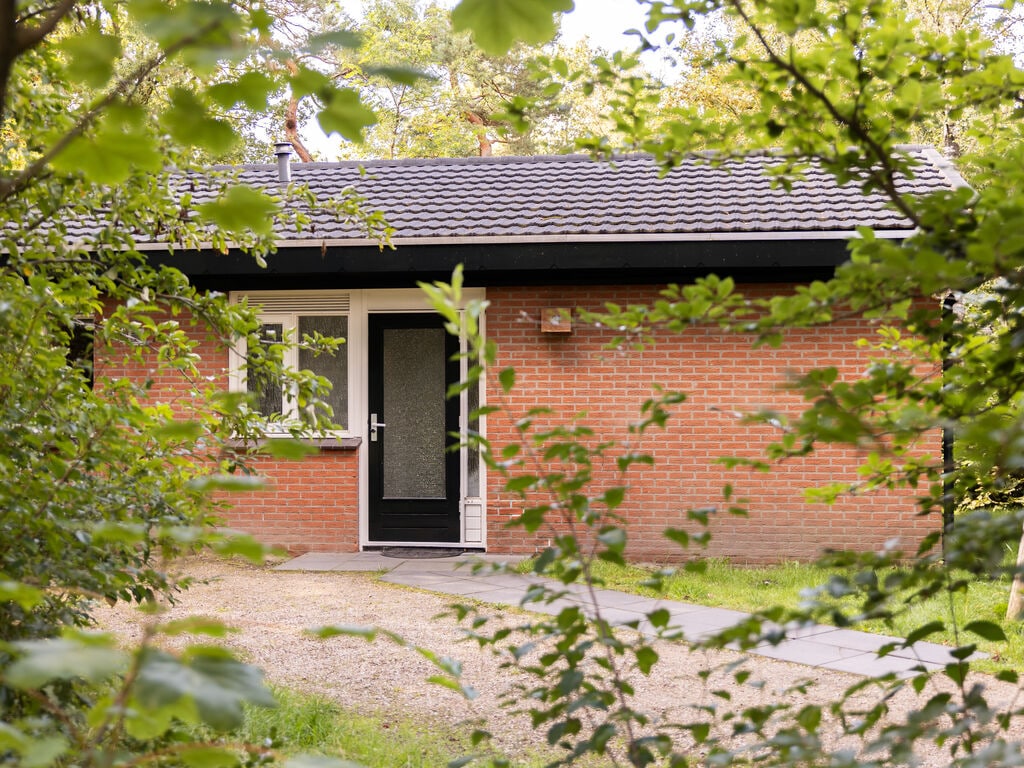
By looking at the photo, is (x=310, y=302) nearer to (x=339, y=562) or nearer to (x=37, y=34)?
(x=339, y=562)

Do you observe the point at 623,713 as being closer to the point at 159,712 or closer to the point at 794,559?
the point at 159,712

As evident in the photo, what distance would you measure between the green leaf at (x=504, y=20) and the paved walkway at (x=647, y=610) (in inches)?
117

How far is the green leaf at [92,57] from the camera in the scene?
81 cm

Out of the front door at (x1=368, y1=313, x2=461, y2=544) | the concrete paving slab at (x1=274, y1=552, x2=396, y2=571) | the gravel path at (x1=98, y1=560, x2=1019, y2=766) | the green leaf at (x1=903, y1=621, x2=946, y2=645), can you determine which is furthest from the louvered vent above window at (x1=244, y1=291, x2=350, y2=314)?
the green leaf at (x1=903, y1=621, x2=946, y2=645)

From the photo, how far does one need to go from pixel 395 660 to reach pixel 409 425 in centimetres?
392

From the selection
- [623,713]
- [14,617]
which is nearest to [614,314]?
[623,713]

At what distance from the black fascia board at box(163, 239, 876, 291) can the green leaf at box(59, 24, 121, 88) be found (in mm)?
7548

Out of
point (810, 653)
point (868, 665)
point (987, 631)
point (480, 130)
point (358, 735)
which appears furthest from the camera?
point (480, 130)

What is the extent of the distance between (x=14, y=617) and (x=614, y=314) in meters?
1.47

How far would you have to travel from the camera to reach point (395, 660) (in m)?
A: 5.62

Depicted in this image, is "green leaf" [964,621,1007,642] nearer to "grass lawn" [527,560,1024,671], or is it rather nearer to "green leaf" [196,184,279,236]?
"green leaf" [196,184,279,236]

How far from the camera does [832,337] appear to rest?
8500 mm

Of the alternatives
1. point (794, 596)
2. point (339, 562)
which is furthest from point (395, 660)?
point (339, 562)

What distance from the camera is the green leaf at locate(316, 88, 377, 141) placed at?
96 cm
